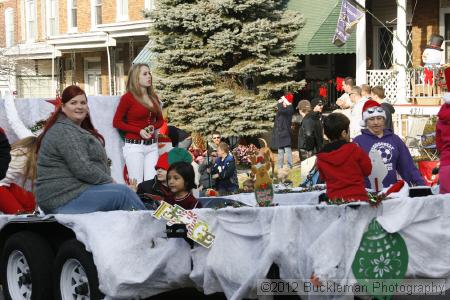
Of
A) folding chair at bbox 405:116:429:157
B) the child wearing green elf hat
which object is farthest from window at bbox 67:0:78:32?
the child wearing green elf hat

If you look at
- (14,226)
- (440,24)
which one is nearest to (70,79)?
(440,24)

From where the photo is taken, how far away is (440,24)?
24.2 metres

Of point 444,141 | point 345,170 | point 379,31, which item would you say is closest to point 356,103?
point 444,141

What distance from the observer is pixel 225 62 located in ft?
82.6

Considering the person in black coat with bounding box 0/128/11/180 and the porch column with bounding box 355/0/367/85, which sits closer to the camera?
the person in black coat with bounding box 0/128/11/180

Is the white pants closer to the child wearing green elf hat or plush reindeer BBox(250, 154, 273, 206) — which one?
the child wearing green elf hat

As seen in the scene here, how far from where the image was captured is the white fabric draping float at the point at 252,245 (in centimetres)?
654

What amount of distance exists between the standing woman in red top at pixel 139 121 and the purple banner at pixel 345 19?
12.9 meters

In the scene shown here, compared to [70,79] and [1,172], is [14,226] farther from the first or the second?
[70,79]

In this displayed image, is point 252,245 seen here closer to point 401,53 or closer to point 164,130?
point 164,130

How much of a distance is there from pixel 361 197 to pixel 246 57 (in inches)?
701

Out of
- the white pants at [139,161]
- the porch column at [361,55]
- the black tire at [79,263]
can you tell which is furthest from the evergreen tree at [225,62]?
the black tire at [79,263]

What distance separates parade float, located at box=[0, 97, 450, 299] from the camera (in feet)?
21.5

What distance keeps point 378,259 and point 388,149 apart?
2675mm
